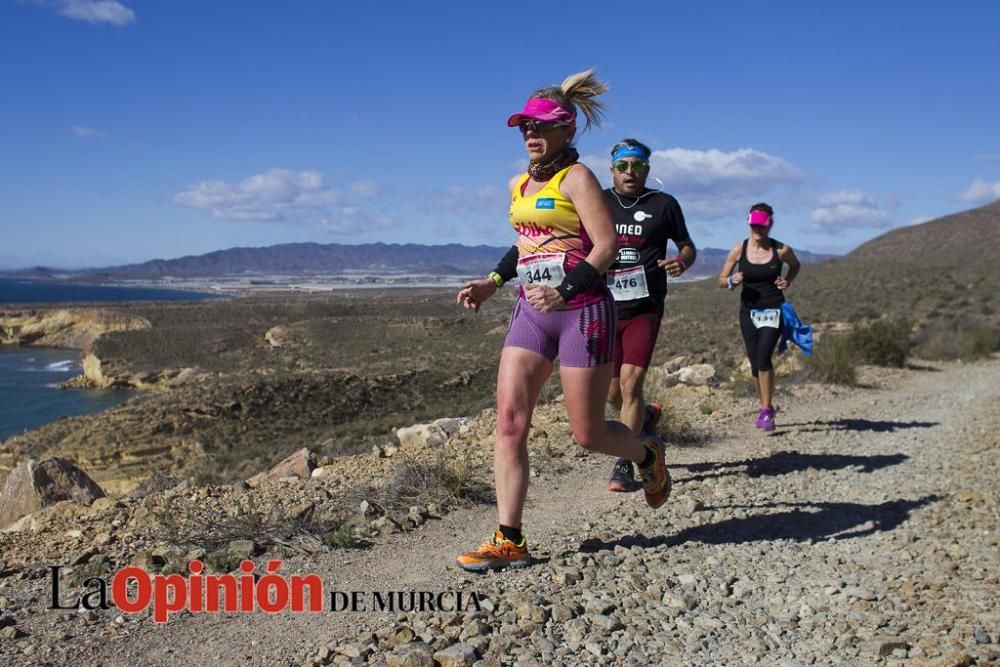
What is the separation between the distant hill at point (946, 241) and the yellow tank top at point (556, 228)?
201 ft

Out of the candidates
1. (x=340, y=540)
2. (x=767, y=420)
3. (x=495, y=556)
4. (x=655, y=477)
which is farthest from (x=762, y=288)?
(x=340, y=540)

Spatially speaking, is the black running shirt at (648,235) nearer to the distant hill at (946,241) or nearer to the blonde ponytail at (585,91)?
the blonde ponytail at (585,91)

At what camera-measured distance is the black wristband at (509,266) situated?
442 cm

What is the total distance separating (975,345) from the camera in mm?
15406

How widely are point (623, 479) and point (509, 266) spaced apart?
70.0 inches

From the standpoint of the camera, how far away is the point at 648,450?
176 inches

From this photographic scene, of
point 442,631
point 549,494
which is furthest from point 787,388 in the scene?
point 442,631

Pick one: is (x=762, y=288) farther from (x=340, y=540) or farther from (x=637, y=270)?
(x=340, y=540)

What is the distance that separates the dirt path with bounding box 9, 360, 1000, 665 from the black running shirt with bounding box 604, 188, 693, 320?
4.17ft

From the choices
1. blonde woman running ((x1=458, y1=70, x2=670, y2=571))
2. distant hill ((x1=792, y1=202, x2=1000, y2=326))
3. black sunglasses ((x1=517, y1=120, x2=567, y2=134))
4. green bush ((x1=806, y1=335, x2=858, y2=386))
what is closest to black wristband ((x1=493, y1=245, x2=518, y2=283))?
blonde woman running ((x1=458, y1=70, x2=670, y2=571))

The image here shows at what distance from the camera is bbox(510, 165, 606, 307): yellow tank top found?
378 centimetres

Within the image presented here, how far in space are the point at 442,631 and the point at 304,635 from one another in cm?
55

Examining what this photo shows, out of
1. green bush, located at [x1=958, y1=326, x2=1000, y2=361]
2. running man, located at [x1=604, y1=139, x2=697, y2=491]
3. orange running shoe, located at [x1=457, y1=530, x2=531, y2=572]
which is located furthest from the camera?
green bush, located at [x1=958, y1=326, x2=1000, y2=361]

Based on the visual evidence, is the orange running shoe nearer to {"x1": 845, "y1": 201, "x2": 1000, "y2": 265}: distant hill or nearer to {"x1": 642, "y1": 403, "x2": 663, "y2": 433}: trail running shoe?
{"x1": 642, "y1": 403, "x2": 663, "y2": 433}: trail running shoe
